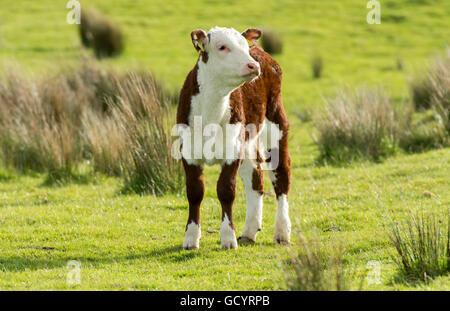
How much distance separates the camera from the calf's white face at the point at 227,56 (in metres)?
5.45

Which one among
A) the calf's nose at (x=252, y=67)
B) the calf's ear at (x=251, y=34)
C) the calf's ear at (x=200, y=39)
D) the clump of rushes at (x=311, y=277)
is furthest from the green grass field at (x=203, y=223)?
the calf's ear at (x=200, y=39)

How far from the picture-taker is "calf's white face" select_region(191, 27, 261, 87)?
215 inches

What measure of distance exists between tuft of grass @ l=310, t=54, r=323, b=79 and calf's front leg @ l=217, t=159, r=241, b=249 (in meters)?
14.9

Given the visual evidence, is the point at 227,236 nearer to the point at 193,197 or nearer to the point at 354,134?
the point at 193,197

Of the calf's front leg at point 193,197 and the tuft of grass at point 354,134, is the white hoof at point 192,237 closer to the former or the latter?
the calf's front leg at point 193,197

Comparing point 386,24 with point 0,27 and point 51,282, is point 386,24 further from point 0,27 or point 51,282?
point 51,282

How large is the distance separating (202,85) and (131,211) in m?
2.57

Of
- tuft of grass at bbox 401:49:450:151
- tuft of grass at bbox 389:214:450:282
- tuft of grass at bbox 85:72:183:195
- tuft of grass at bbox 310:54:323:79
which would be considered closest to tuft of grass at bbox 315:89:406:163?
tuft of grass at bbox 401:49:450:151

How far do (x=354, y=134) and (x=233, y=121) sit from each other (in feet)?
17.1

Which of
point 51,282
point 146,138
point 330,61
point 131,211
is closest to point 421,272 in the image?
point 51,282

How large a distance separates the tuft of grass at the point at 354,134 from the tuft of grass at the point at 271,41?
447 inches

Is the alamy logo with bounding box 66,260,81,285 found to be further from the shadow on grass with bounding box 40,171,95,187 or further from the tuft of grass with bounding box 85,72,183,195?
the shadow on grass with bounding box 40,171,95,187

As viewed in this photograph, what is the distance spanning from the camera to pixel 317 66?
20.4 meters

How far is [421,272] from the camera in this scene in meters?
4.93
